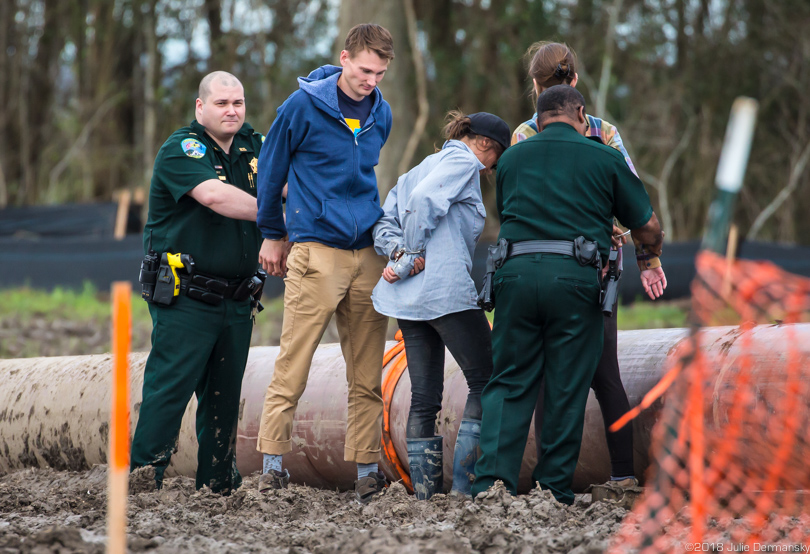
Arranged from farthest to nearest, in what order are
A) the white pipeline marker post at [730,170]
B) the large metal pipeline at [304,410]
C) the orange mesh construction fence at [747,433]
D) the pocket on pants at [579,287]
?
the large metal pipeline at [304,410] → the pocket on pants at [579,287] → the orange mesh construction fence at [747,433] → the white pipeline marker post at [730,170]

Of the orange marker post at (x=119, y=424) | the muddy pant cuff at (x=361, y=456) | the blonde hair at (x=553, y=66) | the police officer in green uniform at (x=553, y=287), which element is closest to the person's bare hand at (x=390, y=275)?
the police officer in green uniform at (x=553, y=287)

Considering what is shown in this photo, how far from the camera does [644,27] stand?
1539 cm

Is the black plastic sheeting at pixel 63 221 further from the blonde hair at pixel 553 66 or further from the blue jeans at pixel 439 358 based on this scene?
the blonde hair at pixel 553 66

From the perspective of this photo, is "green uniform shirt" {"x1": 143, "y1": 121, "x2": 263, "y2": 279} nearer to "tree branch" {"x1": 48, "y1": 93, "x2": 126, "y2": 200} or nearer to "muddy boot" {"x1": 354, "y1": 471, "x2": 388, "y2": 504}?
"muddy boot" {"x1": 354, "y1": 471, "x2": 388, "y2": 504}

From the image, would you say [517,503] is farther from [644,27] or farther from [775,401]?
[644,27]

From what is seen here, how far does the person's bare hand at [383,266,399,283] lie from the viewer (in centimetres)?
356

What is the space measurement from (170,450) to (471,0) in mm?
12186

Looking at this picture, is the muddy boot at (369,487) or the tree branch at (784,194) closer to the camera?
the muddy boot at (369,487)

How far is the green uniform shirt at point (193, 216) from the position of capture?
3697mm

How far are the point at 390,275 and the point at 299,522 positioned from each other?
1043mm

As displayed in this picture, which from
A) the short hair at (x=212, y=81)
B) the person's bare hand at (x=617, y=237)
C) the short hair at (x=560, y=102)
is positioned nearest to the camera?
the short hair at (x=560, y=102)

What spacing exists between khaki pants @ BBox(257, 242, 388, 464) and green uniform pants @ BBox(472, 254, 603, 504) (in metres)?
0.63

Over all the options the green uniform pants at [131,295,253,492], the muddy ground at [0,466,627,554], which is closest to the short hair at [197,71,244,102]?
the green uniform pants at [131,295,253,492]

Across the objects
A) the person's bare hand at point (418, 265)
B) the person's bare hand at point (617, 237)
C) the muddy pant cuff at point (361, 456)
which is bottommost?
the muddy pant cuff at point (361, 456)
